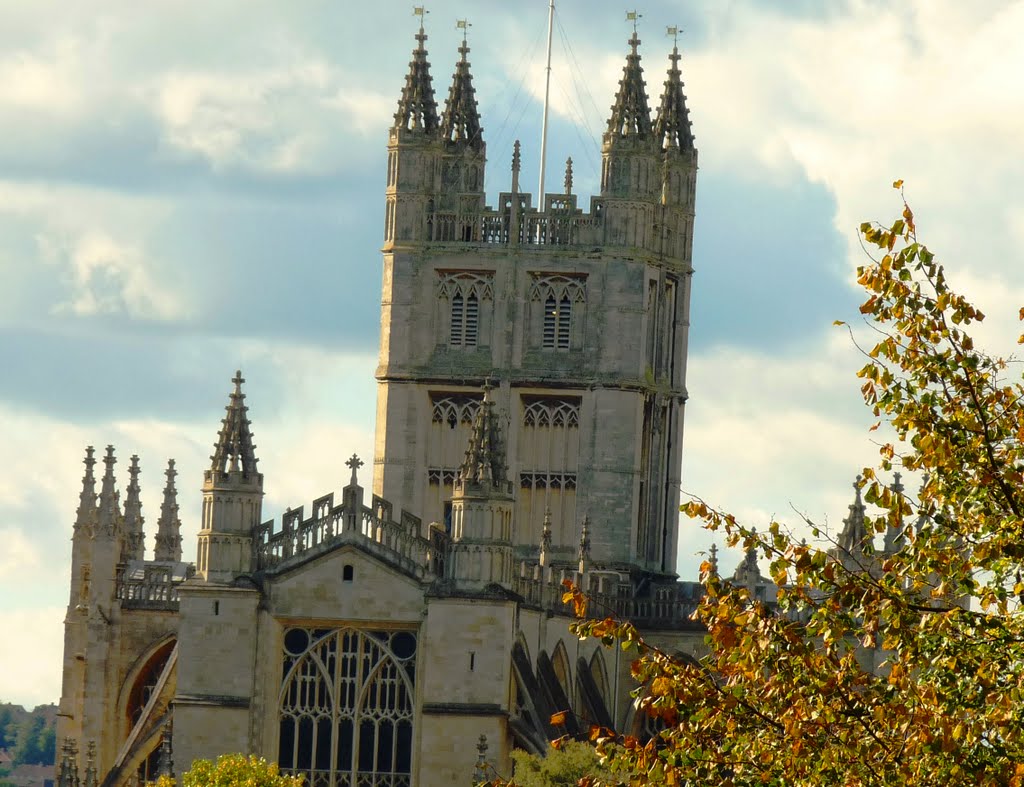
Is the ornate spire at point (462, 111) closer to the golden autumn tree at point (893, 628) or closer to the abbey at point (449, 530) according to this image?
the abbey at point (449, 530)

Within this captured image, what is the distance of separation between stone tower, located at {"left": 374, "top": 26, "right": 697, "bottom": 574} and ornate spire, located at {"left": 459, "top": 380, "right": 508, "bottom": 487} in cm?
1632

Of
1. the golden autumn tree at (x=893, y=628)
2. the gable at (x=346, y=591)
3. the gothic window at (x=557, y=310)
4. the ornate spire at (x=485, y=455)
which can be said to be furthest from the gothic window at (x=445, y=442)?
the golden autumn tree at (x=893, y=628)

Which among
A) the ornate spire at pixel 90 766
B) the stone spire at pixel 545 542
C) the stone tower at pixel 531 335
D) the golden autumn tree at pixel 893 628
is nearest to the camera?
the golden autumn tree at pixel 893 628

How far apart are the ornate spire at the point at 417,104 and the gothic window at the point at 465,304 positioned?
4.36m

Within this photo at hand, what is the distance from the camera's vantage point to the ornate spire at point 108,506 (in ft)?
288

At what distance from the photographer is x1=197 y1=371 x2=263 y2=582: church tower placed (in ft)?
242

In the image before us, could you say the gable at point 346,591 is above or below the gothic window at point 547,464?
below

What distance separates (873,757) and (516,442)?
58900 millimetres

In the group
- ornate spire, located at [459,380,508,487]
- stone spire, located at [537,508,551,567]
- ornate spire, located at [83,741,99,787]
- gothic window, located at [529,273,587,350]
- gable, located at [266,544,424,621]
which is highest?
gothic window, located at [529,273,587,350]

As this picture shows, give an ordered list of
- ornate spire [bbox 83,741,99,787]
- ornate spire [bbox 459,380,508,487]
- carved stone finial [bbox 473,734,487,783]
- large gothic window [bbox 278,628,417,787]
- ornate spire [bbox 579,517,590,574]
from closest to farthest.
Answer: carved stone finial [bbox 473,734,487,783]
large gothic window [bbox 278,628,417,787]
ornate spire [bbox 459,380,508,487]
ornate spire [bbox 83,741,99,787]
ornate spire [bbox 579,517,590,574]

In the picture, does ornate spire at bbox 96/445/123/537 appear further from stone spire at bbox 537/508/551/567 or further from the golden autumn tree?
the golden autumn tree

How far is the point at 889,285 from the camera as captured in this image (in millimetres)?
34719

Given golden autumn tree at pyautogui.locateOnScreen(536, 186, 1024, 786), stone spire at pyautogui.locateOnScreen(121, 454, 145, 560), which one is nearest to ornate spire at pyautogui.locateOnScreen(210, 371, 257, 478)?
stone spire at pyautogui.locateOnScreen(121, 454, 145, 560)

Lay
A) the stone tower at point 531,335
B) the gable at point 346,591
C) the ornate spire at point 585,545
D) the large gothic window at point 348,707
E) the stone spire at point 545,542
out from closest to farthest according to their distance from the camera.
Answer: the gable at point 346,591 < the large gothic window at point 348,707 < the stone spire at point 545,542 < the ornate spire at point 585,545 < the stone tower at point 531,335
